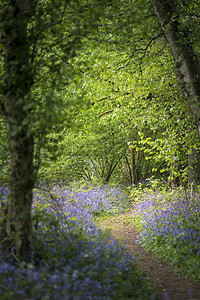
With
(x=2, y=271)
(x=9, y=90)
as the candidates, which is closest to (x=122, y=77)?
(x=9, y=90)

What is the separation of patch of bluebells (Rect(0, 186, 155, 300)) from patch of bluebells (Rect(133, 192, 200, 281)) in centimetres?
139

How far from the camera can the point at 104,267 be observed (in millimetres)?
3762

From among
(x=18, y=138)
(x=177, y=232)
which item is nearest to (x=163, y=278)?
(x=177, y=232)

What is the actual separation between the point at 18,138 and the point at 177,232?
13.3 feet

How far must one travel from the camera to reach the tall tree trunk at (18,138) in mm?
3914

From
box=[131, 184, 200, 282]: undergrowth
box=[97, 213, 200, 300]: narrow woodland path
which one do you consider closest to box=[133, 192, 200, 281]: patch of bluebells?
box=[131, 184, 200, 282]: undergrowth

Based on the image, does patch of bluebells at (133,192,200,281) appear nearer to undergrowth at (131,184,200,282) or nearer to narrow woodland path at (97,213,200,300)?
undergrowth at (131,184,200,282)

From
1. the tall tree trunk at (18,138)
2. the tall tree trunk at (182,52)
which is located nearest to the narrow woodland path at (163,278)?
the tall tree trunk at (18,138)

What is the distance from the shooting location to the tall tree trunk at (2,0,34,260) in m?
3.91

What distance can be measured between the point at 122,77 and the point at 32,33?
564 centimetres

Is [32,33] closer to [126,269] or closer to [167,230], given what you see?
[126,269]

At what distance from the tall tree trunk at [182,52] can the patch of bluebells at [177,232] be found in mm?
2025

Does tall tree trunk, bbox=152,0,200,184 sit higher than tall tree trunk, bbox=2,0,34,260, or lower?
higher

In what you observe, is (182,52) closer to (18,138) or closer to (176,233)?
(176,233)
